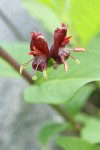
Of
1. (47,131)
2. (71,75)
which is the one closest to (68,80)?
(71,75)

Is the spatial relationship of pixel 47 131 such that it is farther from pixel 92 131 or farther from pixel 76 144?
pixel 76 144

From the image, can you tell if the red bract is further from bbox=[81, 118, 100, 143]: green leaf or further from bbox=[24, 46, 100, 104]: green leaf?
bbox=[81, 118, 100, 143]: green leaf

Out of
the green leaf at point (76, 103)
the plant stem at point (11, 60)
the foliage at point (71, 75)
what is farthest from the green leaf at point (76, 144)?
the green leaf at point (76, 103)

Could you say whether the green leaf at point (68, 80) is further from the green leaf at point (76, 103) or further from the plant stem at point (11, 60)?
the green leaf at point (76, 103)

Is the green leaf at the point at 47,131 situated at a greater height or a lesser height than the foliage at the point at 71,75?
lesser

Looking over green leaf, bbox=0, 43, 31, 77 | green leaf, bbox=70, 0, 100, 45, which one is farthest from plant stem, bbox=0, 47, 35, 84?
green leaf, bbox=70, 0, 100, 45

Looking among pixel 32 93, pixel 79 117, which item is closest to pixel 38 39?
pixel 32 93

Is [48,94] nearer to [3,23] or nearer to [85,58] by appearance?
[85,58]
